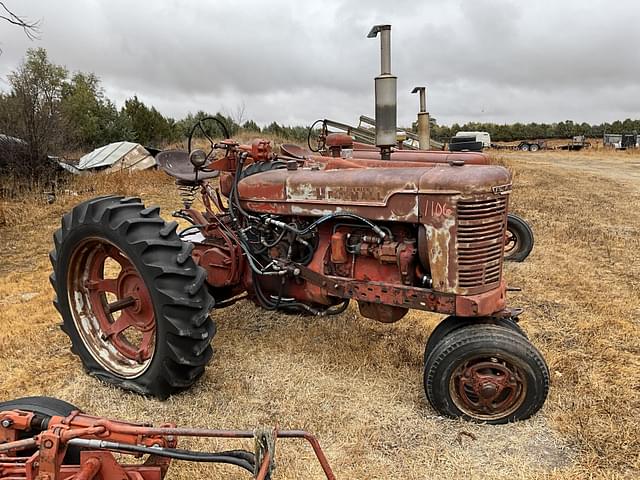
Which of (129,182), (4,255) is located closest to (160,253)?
(4,255)

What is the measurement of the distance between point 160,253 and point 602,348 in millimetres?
3154

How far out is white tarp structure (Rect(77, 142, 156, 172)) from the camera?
13.1 m

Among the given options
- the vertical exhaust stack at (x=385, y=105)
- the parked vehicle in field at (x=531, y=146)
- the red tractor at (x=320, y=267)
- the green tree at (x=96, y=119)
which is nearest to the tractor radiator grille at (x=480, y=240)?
the red tractor at (x=320, y=267)

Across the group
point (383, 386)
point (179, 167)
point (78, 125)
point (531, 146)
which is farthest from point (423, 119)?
point (531, 146)

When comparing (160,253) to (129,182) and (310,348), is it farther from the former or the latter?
(129,182)

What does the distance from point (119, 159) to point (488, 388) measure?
1218 cm

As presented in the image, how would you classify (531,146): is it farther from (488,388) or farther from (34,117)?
(488,388)

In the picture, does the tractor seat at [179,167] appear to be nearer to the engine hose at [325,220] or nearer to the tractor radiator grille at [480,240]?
the engine hose at [325,220]

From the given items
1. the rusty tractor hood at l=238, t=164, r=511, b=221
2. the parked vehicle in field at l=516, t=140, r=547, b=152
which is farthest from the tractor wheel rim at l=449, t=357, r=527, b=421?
the parked vehicle in field at l=516, t=140, r=547, b=152

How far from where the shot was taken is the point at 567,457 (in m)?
2.68

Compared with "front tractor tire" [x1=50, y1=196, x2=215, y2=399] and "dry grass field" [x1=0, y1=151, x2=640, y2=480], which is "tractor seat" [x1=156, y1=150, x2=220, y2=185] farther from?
"dry grass field" [x1=0, y1=151, x2=640, y2=480]

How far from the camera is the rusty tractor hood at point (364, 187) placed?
2875mm

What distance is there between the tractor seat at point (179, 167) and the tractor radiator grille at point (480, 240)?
6.77 ft

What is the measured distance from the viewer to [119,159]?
1322 cm
